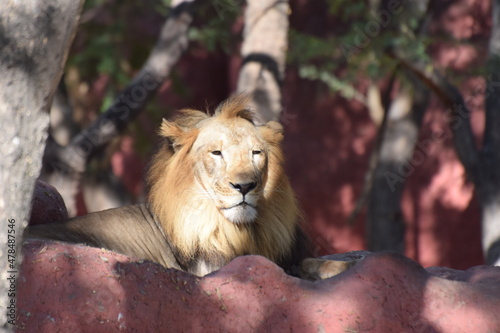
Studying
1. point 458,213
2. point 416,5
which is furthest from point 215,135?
point 458,213

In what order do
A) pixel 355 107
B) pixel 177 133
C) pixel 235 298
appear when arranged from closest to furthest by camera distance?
pixel 235 298
pixel 177 133
pixel 355 107

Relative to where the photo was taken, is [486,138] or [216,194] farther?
[486,138]

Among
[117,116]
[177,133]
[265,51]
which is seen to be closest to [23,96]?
[177,133]

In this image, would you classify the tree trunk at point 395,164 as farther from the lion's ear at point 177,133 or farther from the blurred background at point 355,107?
the lion's ear at point 177,133

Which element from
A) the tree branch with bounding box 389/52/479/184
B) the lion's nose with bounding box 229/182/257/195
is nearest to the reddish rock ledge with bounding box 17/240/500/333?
the lion's nose with bounding box 229/182/257/195

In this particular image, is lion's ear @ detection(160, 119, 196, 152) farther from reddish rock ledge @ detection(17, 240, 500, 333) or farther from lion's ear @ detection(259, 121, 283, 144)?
reddish rock ledge @ detection(17, 240, 500, 333)

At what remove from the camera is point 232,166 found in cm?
433

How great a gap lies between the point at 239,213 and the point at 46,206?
1.09 metres

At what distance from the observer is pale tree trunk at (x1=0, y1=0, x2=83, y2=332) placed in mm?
2189

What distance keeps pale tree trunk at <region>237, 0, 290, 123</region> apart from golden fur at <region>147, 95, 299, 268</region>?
3.10m

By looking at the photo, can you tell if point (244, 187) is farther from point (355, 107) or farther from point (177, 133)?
point (355, 107)

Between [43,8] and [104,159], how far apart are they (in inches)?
298

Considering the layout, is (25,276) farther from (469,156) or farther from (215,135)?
(469,156)

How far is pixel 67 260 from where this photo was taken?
3.06m
